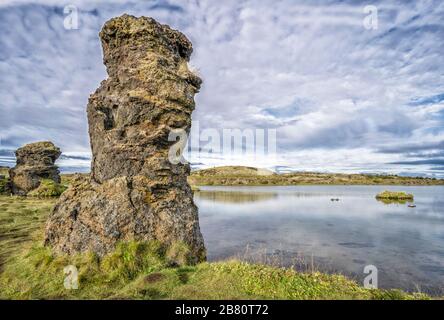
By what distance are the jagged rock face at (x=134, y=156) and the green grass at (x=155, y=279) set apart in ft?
2.75

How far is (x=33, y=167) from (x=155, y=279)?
192 feet

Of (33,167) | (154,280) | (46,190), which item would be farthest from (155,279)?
(33,167)

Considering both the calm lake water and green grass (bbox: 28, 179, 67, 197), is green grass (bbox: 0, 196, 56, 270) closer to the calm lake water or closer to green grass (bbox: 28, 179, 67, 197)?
the calm lake water

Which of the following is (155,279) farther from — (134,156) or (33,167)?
(33,167)

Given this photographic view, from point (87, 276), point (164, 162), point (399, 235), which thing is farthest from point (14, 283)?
point (399, 235)

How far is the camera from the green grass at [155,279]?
1039 centimetres

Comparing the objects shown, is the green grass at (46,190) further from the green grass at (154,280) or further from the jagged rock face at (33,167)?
the green grass at (154,280)

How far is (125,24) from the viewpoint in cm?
1769

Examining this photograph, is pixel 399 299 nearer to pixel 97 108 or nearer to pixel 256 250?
pixel 256 250

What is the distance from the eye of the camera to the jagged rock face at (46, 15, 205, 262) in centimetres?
1498

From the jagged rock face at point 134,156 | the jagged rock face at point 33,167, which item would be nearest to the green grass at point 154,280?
the jagged rock face at point 134,156

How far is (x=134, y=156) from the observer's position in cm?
1638

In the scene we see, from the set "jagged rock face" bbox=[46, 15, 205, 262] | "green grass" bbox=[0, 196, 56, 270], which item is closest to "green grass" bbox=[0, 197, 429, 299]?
"jagged rock face" bbox=[46, 15, 205, 262]
